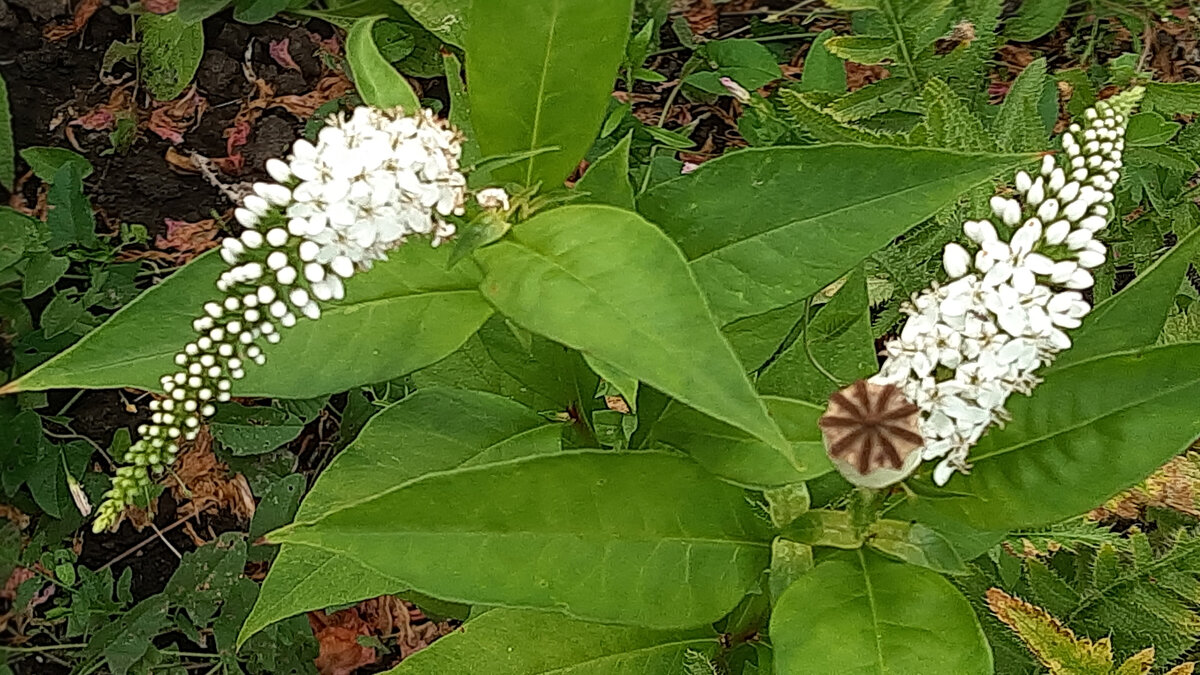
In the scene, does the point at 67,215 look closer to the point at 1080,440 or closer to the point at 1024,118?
the point at 1024,118

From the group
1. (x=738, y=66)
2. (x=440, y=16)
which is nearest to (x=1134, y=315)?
(x=440, y=16)

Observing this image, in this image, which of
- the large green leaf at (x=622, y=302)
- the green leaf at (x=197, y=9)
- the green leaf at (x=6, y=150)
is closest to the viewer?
the large green leaf at (x=622, y=302)

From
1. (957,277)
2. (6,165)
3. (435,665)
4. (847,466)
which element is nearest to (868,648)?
(847,466)

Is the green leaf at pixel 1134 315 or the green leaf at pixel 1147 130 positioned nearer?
the green leaf at pixel 1134 315

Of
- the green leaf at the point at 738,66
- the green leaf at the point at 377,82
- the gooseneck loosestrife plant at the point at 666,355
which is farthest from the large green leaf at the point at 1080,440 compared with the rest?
the green leaf at the point at 738,66

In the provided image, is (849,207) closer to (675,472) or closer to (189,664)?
(675,472)

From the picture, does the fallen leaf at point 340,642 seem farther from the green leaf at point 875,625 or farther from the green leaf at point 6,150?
the green leaf at point 875,625
